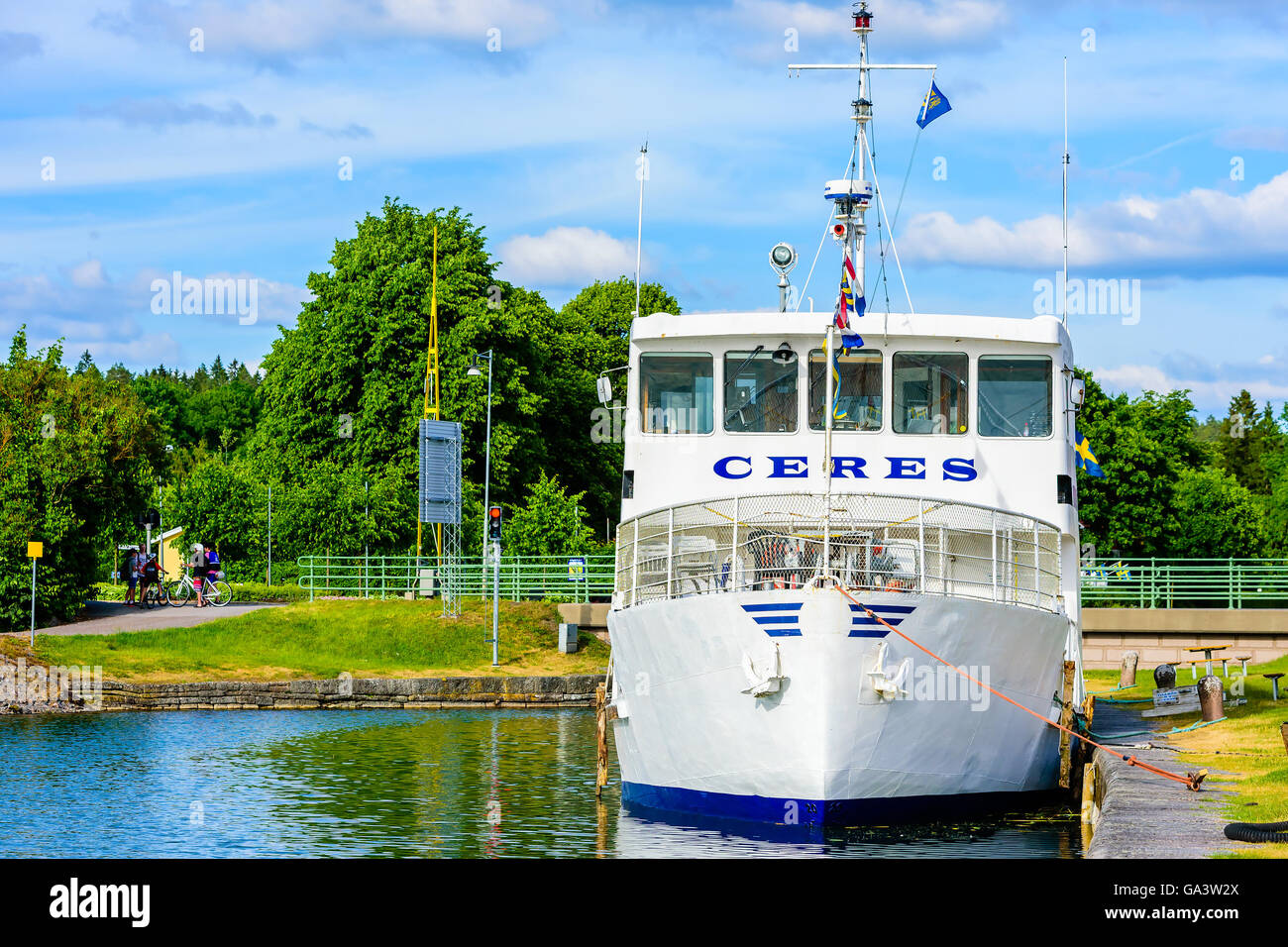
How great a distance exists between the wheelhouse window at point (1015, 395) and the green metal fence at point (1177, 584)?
1898 centimetres

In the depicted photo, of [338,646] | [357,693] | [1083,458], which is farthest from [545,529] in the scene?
[1083,458]

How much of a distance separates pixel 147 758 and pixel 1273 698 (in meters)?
18.3

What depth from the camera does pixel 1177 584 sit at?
47.8 meters

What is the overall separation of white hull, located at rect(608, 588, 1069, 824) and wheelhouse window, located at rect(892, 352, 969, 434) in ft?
11.0

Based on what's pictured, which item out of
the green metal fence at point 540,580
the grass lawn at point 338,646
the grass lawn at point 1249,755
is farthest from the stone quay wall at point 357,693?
the grass lawn at point 1249,755

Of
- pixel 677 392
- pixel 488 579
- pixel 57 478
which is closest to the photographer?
pixel 677 392

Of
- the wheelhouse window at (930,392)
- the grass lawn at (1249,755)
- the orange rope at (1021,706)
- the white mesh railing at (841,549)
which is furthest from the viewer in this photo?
the wheelhouse window at (930,392)

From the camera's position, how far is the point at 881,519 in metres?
17.2

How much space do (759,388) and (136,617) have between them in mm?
25620

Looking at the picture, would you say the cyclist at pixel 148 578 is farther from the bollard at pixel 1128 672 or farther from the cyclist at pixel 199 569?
the bollard at pixel 1128 672

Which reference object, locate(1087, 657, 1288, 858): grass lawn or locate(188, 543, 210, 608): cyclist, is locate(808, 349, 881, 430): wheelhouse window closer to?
locate(1087, 657, 1288, 858): grass lawn

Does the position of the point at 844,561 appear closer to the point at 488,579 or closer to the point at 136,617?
the point at 136,617

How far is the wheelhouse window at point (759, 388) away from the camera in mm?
19875
